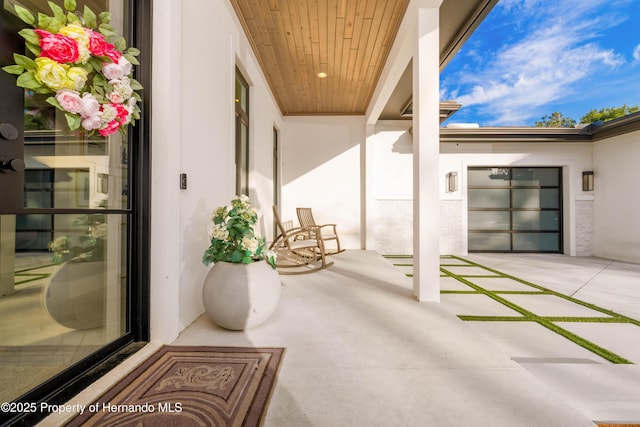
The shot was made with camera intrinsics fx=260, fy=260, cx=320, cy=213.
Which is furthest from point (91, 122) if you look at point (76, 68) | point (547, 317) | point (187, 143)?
point (547, 317)

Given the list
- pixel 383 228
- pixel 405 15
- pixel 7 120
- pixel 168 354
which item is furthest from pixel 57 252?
pixel 383 228

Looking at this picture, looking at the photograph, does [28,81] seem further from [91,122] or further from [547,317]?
[547,317]

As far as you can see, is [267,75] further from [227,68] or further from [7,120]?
[7,120]

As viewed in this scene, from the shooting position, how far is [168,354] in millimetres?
1401

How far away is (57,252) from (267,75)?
379 cm

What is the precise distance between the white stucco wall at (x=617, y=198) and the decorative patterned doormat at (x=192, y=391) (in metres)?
7.07

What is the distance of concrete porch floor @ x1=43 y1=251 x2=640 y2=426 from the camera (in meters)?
1.00

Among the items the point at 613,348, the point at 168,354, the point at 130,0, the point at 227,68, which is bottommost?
the point at 613,348

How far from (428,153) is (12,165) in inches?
101

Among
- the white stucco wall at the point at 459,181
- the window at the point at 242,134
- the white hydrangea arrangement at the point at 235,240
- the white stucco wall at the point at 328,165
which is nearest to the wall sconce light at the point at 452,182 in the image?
the white stucco wall at the point at 459,181

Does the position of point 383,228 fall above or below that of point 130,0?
below

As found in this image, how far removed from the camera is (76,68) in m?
0.98

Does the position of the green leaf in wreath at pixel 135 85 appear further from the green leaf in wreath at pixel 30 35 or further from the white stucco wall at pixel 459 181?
the white stucco wall at pixel 459 181

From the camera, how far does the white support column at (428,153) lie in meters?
2.36
